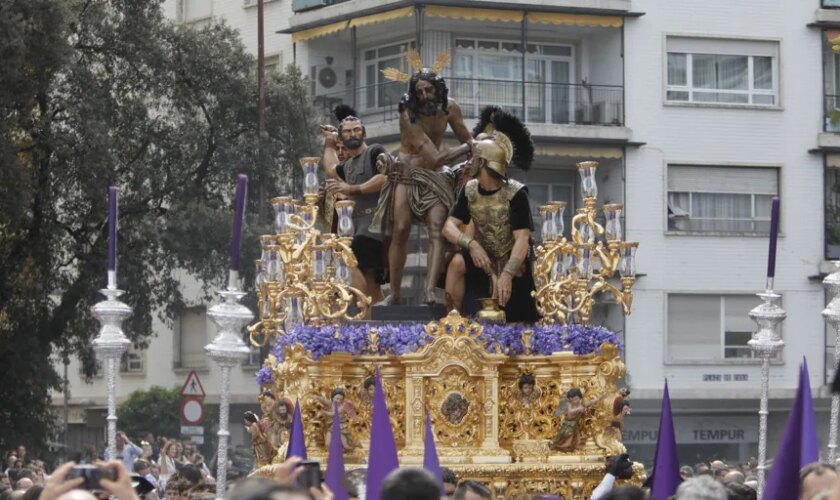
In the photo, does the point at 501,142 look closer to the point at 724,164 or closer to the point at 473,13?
the point at 473,13

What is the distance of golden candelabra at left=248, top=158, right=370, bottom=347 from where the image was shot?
17.8 meters

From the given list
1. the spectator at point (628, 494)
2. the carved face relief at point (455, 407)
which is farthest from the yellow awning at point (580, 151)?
the spectator at point (628, 494)

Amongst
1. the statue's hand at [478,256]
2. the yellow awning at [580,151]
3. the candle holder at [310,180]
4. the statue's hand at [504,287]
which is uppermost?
the yellow awning at [580,151]

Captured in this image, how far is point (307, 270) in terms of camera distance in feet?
60.0

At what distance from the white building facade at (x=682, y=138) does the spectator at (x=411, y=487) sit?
34474mm

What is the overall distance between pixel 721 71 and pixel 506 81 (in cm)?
498

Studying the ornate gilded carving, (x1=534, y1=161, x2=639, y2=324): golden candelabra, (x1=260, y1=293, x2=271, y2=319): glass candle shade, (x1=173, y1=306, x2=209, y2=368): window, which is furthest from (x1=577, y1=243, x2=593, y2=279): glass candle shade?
(x1=173, y1=306, x2=209, y2=368): window

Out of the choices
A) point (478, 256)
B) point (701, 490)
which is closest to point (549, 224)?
point (478, 256)

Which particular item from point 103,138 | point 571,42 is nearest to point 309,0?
point 571,42

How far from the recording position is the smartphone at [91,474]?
933cm

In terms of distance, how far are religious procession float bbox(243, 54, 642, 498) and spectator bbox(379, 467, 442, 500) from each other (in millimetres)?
8192

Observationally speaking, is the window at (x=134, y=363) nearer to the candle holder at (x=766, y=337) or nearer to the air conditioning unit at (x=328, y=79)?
the air conditioning unit at (x=328, y=79)

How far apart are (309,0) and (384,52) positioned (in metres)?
2.02

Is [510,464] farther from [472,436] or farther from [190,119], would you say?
[190,119]
